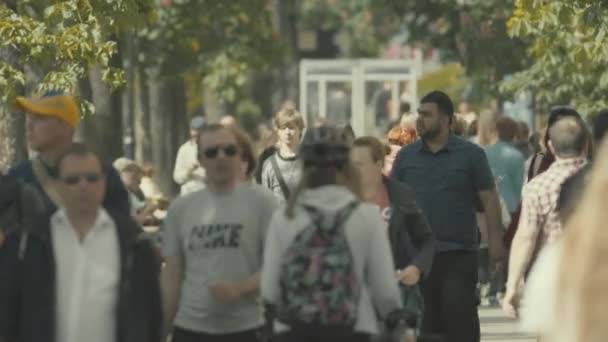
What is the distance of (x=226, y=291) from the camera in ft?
32.2

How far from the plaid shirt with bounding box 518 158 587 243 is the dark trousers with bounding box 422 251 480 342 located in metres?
1.76

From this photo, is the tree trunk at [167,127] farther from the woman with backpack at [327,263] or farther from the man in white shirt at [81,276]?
the woman with backpack at [327,263]

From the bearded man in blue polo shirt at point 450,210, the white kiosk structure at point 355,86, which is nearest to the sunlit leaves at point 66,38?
the bearded man in blue polo shirt at point 450,210

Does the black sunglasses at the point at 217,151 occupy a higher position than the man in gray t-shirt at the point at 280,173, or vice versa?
the black sunglasses at the point at 217,151

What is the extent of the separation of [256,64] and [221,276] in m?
28.1

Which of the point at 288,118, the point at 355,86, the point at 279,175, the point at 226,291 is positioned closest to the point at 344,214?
the point at 226,291

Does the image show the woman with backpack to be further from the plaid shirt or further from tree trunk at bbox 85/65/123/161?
tree trunk at bbox 85/65/123/161

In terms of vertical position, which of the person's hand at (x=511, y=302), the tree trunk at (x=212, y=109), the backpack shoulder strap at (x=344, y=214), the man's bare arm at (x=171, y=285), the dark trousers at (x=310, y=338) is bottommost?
the tree trunk at (x=212, y=109)

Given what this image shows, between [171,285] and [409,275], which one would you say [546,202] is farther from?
[171,285]

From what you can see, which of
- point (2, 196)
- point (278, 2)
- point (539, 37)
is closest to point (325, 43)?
point (278, 2)

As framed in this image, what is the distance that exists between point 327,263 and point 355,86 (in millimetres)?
25669

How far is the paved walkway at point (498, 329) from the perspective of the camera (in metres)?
18.0

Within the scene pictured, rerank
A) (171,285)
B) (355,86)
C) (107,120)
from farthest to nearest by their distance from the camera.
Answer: (355,86)
(107,120)
(171,285)

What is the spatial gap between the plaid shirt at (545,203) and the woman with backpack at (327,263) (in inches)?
107
